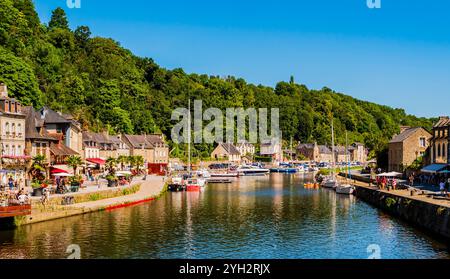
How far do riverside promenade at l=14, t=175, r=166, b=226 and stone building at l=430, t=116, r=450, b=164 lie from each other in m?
31.0

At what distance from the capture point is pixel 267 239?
33.9 m

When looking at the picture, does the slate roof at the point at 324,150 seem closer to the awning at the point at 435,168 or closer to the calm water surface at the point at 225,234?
Answer: the awning at the point at 435,168

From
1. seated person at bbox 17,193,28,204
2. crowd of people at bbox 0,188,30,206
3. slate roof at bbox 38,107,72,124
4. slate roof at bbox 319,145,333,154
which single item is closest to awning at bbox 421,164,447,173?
seated person at bbox 17,193,28,204

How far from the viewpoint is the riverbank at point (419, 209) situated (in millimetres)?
32938

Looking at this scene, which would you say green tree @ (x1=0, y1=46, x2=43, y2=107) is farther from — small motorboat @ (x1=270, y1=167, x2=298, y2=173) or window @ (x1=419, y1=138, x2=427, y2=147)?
small motorboat @ (x1=270, y1=167, x2=298, y2=173)

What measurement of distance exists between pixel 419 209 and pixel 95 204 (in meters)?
25.8

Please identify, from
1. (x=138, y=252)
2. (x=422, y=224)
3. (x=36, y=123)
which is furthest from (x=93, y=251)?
(x=36, y=123)

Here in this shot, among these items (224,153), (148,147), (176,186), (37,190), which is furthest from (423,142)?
(224,153)

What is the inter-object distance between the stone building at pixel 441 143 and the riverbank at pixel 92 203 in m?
31.1

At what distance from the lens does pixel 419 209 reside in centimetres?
3781

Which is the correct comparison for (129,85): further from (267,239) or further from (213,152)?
(267,239)

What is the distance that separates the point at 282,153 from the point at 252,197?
11171cm

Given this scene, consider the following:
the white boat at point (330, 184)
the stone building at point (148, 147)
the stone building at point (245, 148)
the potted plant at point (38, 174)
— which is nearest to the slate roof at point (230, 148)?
the stone building at point (245, 148)

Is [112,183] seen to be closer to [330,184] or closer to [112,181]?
[112,181]
